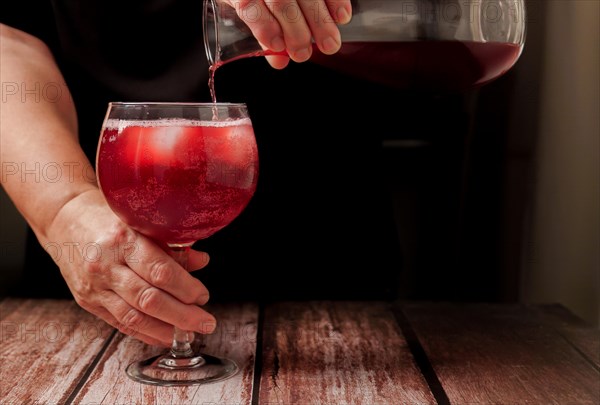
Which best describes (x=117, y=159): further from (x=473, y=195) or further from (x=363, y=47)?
(x=473, y=195)

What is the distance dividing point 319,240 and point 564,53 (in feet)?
2.65

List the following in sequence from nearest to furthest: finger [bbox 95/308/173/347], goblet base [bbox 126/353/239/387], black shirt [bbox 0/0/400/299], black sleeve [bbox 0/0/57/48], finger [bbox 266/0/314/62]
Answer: finger [bbox 266/0/314/62], goblet base [bbox 126/353/239/387], finger [bbox 95/308/173/347], black sleeve [bbox 0/0/57/48], black shirt [bbox 0/0/400/299]

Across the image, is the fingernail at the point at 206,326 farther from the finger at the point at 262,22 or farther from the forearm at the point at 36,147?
the finger at the point at 262,22

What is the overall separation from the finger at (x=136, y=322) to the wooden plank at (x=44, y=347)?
8 centimetres

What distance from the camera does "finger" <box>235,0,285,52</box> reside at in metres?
1.12

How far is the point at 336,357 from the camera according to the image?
1323 mm

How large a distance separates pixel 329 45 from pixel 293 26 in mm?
67

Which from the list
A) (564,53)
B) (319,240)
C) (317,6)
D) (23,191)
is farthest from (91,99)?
(564,53)

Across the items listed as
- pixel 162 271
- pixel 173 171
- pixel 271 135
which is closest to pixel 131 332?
pixel 162 271

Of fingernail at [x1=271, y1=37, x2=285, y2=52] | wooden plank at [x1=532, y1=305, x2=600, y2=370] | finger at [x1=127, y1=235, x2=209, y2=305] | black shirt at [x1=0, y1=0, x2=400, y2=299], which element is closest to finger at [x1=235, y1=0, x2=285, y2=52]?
fingernail at [x1=271, y1=37, x2=285, y2=52]

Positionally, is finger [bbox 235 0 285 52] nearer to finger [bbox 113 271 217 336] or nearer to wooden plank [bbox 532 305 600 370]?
finger [bbox 113 271 217 336]

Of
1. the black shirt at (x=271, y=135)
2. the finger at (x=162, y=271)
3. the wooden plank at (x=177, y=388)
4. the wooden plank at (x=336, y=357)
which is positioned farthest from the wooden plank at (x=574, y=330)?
the finger at (x=162, y=271)

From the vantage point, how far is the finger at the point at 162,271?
1.26 metres

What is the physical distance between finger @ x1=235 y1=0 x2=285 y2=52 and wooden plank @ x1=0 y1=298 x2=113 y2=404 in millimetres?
562
